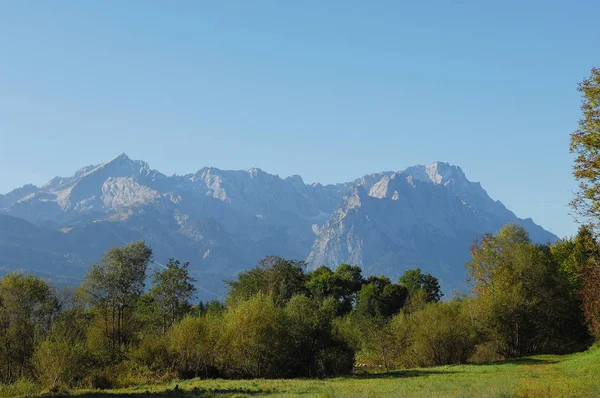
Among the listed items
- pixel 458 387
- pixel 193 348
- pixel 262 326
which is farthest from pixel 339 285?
pixel 458 387

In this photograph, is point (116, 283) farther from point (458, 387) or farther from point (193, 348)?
point (458, 387)

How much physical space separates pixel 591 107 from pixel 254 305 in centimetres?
3887

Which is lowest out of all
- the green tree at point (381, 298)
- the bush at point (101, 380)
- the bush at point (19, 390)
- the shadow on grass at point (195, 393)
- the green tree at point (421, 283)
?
the bush at point (101, 380)

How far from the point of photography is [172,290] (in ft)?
242

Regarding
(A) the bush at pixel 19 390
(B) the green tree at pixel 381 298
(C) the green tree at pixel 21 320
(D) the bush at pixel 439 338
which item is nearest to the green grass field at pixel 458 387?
(A) the bush at pixel 19 390

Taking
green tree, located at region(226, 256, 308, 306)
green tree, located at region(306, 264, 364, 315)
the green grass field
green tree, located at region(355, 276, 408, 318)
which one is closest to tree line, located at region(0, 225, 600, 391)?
the green grass field

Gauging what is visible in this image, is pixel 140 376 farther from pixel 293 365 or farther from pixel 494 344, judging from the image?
pixel 494 344

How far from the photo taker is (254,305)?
188ft

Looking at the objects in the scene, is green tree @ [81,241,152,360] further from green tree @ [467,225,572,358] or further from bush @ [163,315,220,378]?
green tree @ [467,225,572,358]

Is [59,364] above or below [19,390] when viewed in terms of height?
above

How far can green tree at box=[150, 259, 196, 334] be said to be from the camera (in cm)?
7362

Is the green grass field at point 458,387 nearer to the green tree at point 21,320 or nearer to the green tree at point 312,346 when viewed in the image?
the green tree at point 312,346

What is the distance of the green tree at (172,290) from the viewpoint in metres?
73.6

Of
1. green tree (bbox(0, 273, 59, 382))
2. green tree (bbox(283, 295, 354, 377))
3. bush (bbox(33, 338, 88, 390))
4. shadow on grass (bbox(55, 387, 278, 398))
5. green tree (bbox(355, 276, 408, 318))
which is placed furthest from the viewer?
green tree (bbox(355, 276, 408, 318))
